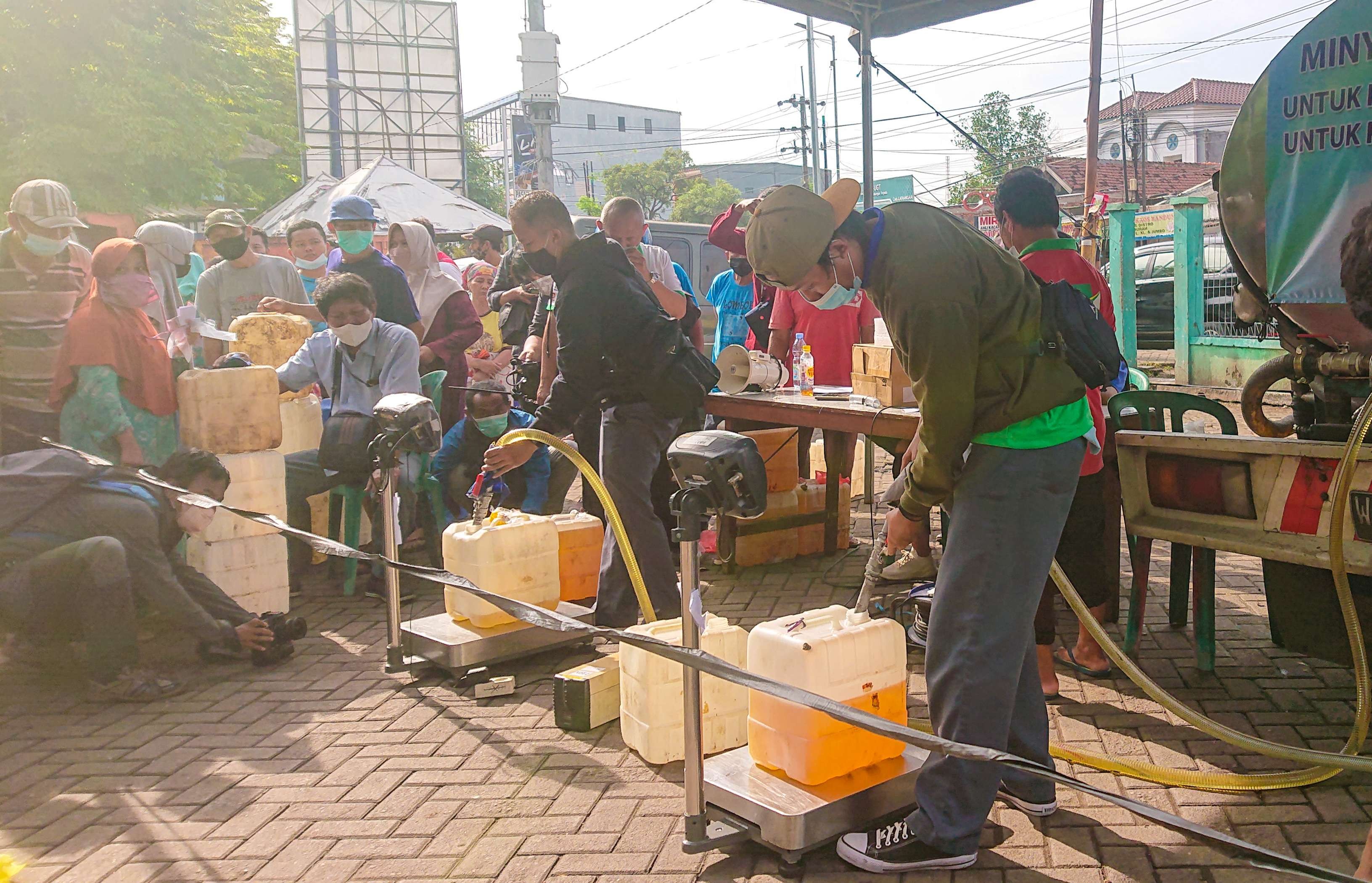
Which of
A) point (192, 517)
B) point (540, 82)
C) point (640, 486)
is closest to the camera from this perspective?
point (640, 486)

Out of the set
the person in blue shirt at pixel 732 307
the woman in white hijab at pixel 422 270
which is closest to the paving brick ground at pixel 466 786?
the woman in white hijab at pixel 422 270

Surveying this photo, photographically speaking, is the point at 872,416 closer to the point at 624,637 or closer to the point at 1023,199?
the point at 1023,199

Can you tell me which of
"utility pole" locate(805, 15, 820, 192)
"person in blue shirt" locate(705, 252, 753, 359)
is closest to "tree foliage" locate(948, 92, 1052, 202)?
"utility pole" locate(805, 15, 820, 192)

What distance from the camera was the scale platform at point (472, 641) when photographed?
16.3 ft

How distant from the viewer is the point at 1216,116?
2591 inches

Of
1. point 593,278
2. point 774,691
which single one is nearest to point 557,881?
point 774,691

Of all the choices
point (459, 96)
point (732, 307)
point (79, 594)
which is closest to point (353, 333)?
point (79, 594)

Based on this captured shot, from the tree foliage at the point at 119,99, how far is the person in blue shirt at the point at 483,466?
1690 cm

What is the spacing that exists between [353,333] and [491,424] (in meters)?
1.07

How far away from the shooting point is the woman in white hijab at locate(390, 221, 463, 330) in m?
7.92

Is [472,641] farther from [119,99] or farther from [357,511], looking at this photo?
[119,99]

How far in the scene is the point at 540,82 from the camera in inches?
1043

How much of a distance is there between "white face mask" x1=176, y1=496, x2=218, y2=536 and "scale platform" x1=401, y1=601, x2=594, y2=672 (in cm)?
112

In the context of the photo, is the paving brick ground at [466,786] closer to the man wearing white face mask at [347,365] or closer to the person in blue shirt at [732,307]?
the man wearing white face mask at [347,365]
